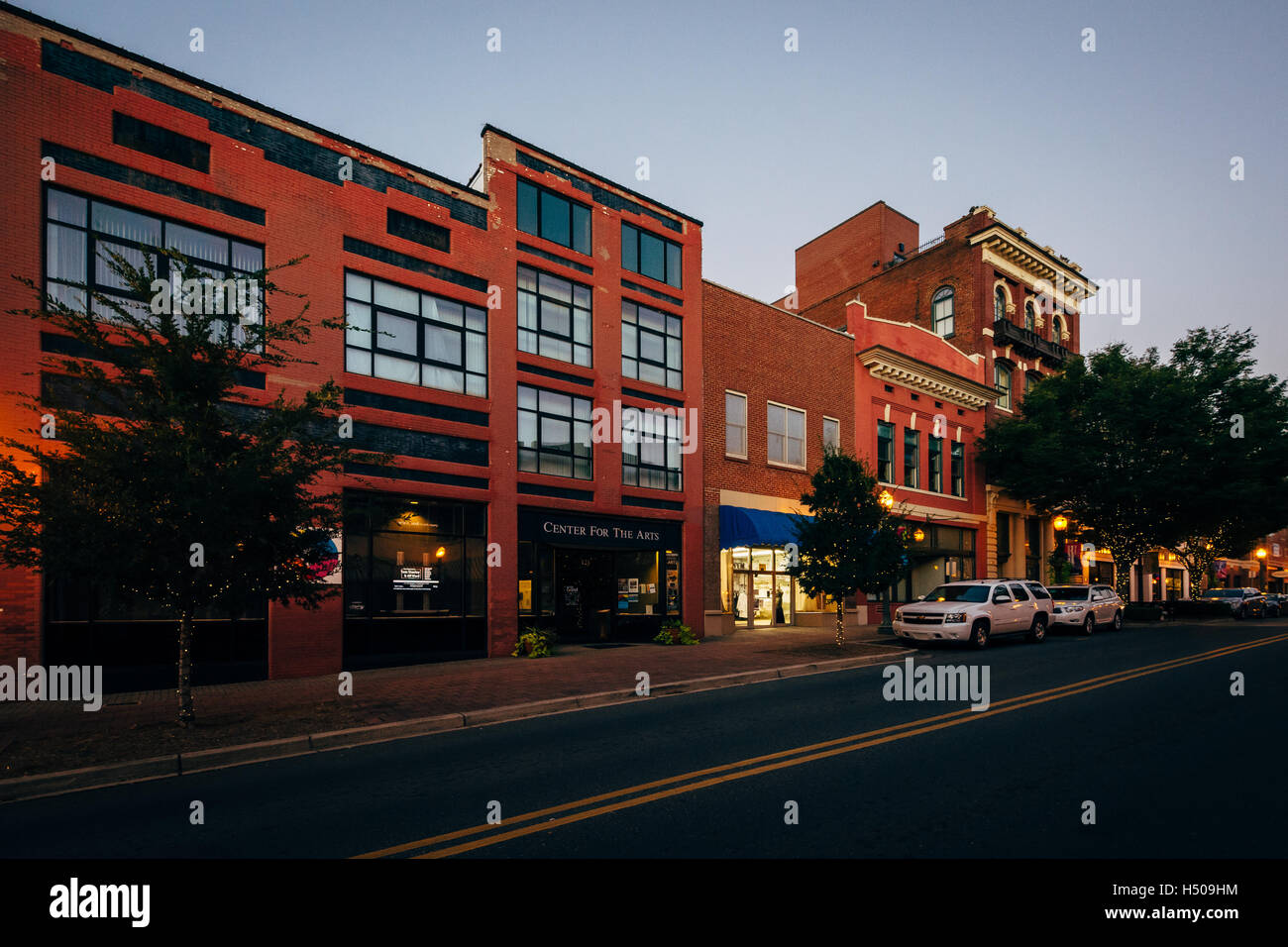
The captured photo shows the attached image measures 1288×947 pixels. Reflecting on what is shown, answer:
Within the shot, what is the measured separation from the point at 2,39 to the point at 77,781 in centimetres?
1272

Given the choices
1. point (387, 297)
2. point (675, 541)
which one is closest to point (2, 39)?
point (387, 297)

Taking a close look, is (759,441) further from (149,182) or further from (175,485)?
(175,485)

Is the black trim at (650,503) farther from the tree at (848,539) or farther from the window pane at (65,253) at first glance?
the window pane at (65,253)

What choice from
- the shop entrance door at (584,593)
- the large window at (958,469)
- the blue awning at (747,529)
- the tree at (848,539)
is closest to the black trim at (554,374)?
the shop entrance door at (584,593)

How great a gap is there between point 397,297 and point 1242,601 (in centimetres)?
4179

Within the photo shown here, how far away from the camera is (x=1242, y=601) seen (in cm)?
3700

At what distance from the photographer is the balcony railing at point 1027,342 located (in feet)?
118

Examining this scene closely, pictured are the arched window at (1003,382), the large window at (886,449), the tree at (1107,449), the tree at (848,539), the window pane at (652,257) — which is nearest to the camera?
the tree at (848,539)

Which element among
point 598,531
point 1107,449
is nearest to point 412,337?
point 598,531

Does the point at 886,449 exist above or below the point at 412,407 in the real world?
above

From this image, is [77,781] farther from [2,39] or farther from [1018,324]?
[1018,324]

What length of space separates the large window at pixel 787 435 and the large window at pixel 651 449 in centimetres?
430

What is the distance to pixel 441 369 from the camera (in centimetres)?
1744

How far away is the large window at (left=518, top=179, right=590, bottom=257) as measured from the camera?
1952 centimetres
